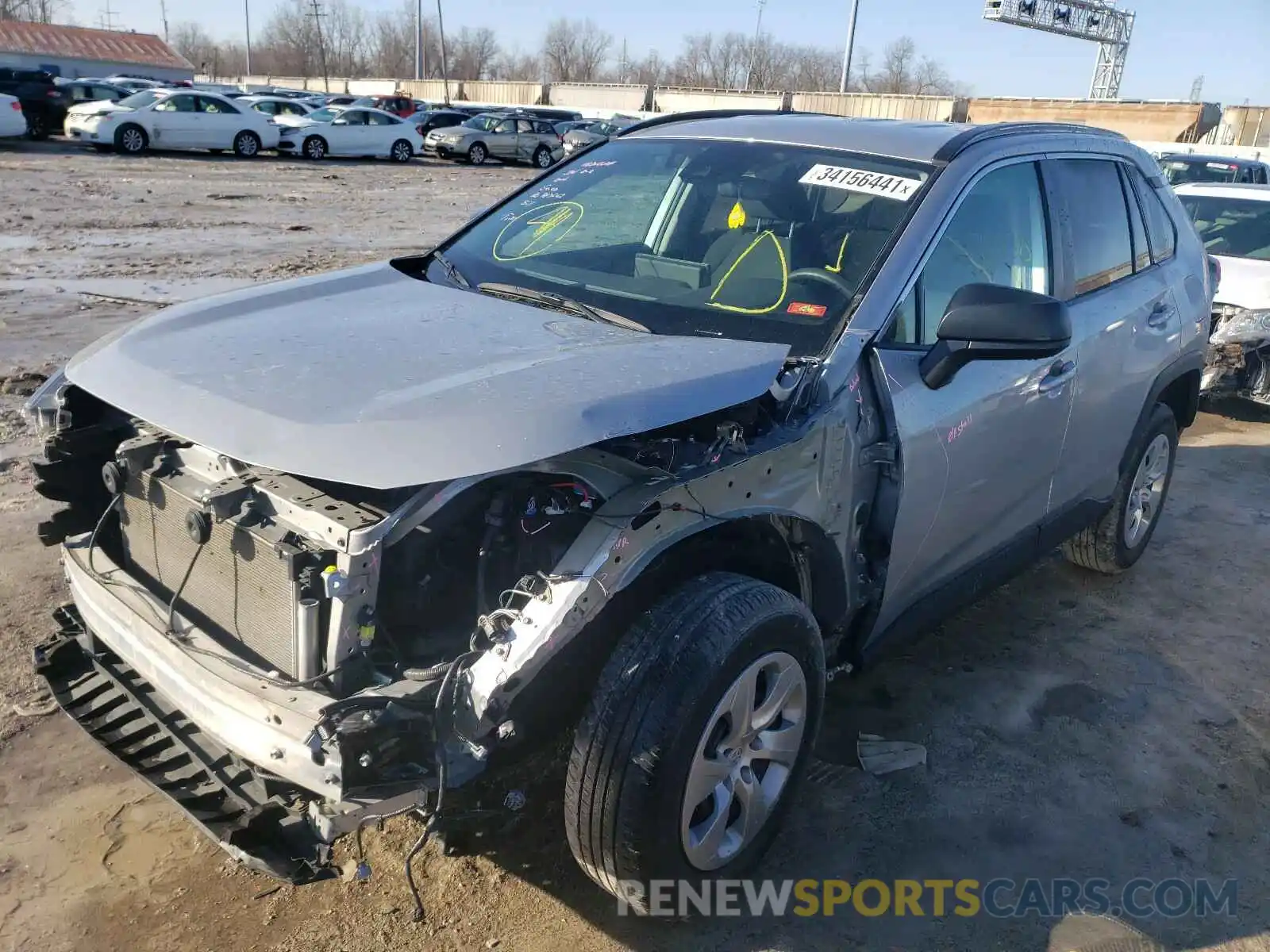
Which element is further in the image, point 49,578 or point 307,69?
point 307,69

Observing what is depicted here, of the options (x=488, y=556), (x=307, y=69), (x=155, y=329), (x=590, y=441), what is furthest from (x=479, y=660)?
(x=307, y=69)

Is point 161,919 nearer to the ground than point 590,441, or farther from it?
nearer to the ground

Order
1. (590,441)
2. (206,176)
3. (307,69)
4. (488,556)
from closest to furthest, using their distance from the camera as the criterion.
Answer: (590,441) → (488,556) → (206,176) → (307,69)

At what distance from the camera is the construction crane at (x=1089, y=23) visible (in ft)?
201

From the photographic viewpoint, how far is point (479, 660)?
220cm

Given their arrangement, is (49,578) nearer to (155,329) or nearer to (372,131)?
(155,329)

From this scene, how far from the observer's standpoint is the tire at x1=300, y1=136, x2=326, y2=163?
26969mm

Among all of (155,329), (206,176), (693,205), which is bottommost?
(206,176)

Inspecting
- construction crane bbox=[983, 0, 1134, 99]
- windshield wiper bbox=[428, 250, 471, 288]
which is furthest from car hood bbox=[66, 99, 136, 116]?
construction crane bbox=[983, 0, 1134, 99]

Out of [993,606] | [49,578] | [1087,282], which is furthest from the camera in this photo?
[993,606]

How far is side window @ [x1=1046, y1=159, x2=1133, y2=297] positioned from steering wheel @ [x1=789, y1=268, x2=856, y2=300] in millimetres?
1207

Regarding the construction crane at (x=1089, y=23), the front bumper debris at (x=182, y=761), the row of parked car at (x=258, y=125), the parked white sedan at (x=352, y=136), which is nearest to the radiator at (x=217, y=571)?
the front bumper debris at (x=182, y=761)

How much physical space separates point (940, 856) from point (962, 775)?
43cm

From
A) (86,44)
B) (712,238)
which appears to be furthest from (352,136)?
(86,44)
